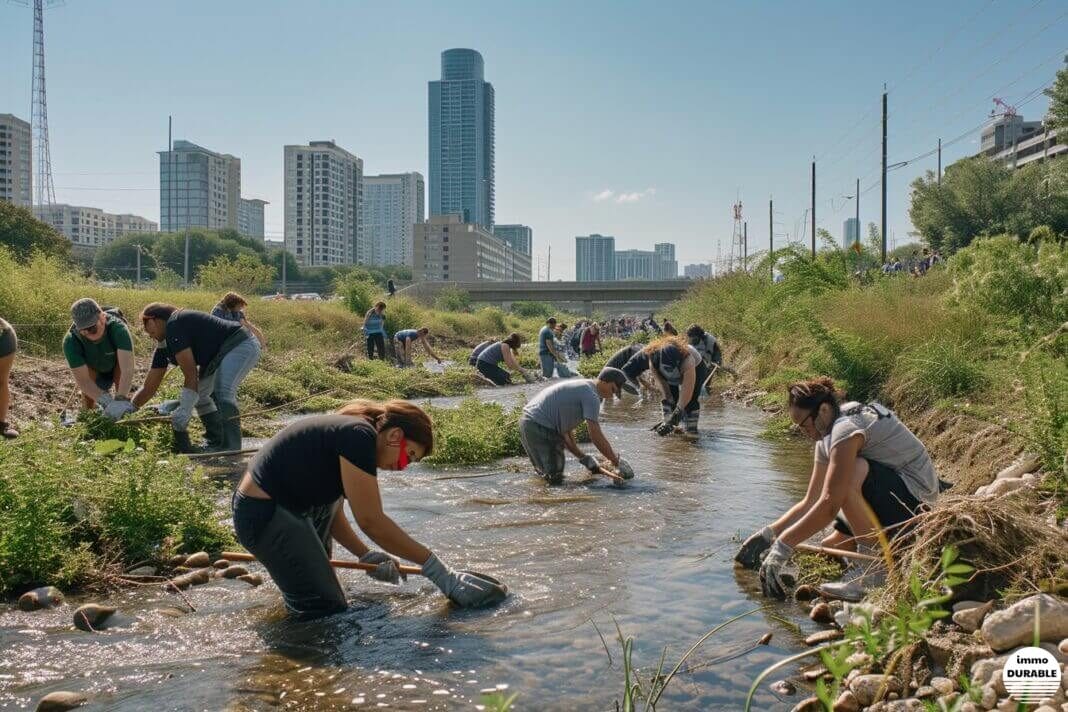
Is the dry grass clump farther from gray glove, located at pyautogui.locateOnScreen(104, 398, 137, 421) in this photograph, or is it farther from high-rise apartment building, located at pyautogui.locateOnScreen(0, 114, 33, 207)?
high-rise apartment building, located at pyautogui.locateOnScreen(0, 114, 33, 207)

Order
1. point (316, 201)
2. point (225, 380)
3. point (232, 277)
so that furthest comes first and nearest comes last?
point (316, 201)
point (232, 277)
point (225, 380)

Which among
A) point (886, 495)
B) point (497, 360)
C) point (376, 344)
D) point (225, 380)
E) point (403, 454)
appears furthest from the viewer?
point (376, 344)

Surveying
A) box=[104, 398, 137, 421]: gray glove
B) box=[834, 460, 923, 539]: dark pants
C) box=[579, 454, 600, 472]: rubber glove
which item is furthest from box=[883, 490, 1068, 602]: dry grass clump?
box=[104, 398, 137, 421]: gray glove

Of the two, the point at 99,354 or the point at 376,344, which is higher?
the point at 376,344

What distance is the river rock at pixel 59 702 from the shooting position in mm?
3625

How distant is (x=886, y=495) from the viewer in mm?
5246

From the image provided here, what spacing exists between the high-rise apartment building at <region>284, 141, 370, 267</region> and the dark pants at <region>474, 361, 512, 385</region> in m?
116

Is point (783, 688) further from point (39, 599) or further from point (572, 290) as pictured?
point (572, 290)

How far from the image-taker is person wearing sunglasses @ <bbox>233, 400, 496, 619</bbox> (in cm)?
442

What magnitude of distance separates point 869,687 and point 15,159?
111m

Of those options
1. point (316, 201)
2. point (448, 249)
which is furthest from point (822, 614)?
point (448, 249)

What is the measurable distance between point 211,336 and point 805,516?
6.46 m

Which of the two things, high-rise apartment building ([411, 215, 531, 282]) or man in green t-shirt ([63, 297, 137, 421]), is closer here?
man in green t-shirt ([63, 297, 137, 421])

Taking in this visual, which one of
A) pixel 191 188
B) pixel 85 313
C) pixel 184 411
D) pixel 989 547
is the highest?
pixel 191 188
